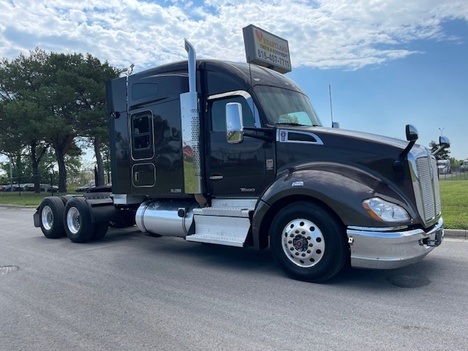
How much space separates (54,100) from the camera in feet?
102

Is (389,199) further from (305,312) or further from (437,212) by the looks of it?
(305,312)

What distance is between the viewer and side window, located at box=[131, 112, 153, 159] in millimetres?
7043

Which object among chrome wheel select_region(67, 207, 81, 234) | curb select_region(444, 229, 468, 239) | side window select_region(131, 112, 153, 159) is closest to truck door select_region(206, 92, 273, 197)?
side window select_region(131, 112, 153, 159)

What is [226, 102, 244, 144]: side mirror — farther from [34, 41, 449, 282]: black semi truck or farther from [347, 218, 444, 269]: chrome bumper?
[347, 218, 444, 269]: chrome bumper

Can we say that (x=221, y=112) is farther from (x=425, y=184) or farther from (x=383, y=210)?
(x=425, y=184)

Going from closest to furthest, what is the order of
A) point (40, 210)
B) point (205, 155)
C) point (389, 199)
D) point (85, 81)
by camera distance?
point (389, 199) → point (205, 155) → point (40, 210) → point (85, 81)

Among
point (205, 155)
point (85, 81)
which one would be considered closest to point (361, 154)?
point (205, 155)

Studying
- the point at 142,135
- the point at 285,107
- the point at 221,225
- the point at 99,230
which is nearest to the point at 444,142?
the point at 285,107

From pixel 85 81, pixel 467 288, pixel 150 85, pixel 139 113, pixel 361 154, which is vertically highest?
pixel 85 81

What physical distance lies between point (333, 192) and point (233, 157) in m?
1.84

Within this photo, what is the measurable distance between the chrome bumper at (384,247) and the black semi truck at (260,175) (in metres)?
0.01

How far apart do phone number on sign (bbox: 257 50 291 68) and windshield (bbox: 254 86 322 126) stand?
781 mm

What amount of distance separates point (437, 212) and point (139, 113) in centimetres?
508

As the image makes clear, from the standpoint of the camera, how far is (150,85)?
22.9 feet
